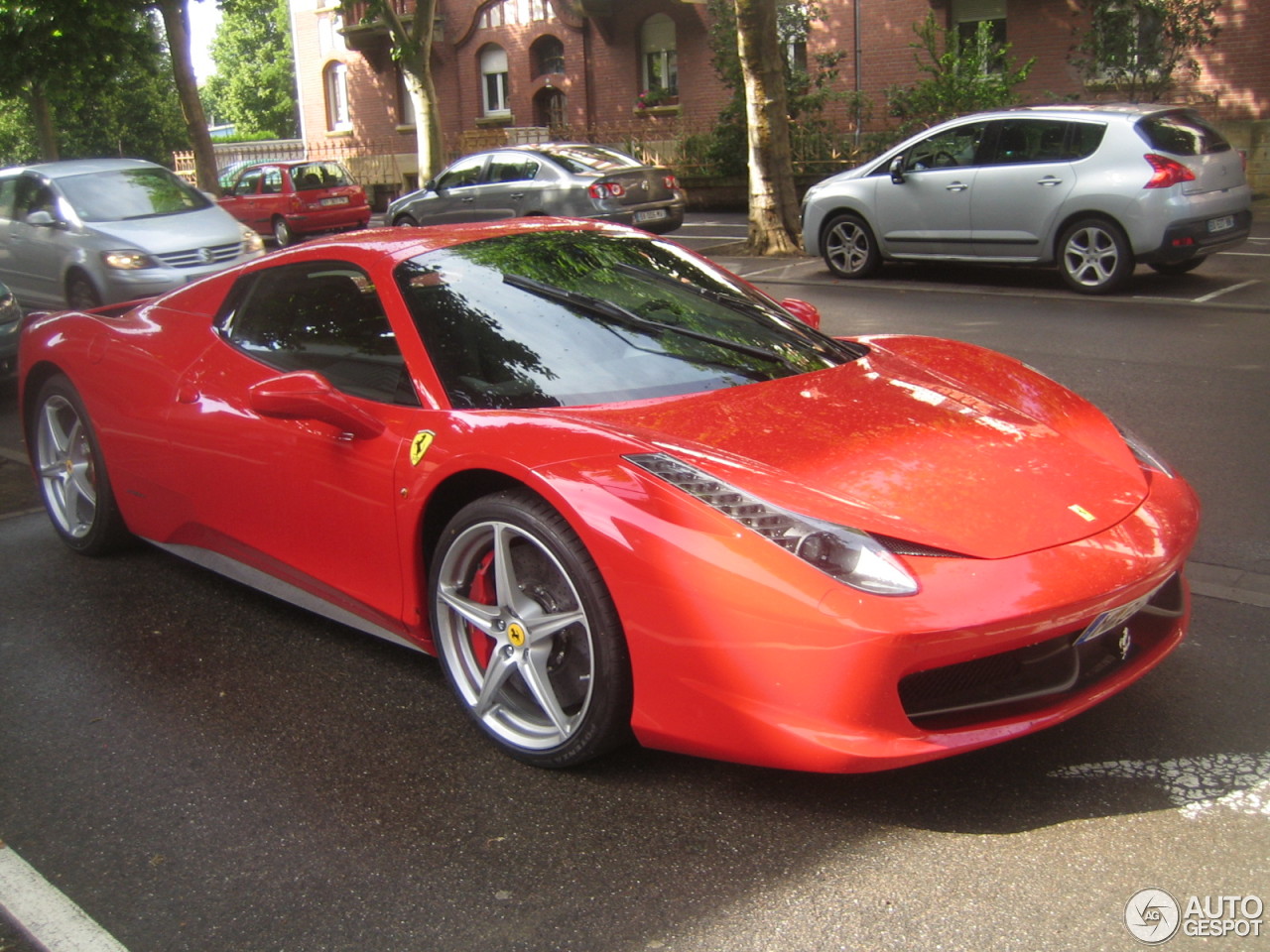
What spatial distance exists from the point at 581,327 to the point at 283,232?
21.9 metres

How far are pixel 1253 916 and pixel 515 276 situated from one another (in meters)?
2.54

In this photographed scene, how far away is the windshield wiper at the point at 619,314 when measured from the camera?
151 inches

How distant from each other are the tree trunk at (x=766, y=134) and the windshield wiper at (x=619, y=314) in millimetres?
11627

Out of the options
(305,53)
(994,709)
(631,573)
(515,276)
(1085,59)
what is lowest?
(994,709)

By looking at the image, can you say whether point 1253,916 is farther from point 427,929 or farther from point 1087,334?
point 1087,334

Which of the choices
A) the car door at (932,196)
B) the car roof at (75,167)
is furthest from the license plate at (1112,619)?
the car roof at (75,167)

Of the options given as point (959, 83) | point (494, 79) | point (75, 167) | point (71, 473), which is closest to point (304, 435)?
point (71, 473)

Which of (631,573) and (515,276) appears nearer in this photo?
(631,573)

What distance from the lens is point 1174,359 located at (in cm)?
824

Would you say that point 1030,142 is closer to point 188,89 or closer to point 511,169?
point 511,169

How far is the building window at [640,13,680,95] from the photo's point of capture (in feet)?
98.6

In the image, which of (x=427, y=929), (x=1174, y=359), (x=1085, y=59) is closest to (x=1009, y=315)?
(x=1174, y=359)

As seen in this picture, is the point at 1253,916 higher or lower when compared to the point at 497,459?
lower

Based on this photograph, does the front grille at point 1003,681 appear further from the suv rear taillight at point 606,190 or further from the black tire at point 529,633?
the suv rear taillight at point 606,190
